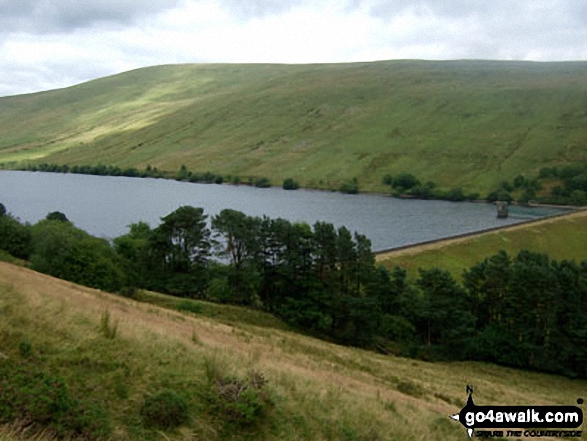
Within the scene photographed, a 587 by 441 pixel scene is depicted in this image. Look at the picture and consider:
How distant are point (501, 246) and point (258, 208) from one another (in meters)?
75.3

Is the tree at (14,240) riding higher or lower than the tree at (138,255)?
higher

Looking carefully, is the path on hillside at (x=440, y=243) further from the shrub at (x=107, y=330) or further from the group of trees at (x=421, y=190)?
the shrub at (x=107, y=330)

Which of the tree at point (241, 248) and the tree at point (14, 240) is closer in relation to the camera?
the tree at point (14, 240)

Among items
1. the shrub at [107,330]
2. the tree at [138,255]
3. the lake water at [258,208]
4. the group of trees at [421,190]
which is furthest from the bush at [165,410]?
the group of trees at [421,190]

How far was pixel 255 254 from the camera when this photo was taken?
6228cm

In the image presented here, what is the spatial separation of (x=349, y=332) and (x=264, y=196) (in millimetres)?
129880

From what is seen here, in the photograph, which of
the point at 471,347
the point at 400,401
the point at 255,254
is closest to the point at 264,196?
the point at 255,254

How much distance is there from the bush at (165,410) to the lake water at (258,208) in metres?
103

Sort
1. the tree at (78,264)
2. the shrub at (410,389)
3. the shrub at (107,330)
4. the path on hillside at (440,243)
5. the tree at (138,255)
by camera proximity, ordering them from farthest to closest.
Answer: the path on hillside at (440,243), the tree at (138,255), the tree at (78,264), the shrub at (410,389), the shrub at (107,330)

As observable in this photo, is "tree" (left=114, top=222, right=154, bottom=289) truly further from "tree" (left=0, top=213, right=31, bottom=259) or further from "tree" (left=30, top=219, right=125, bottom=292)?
"tree" (left=30, top=219, right=125, bottom=292)

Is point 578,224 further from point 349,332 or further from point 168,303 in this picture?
point 168,303

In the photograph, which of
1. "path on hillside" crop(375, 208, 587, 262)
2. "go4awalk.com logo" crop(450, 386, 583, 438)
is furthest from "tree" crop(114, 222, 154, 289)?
"go4awalk.com logo" crop(450, 386, 583, 438)

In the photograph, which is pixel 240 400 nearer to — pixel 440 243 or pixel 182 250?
pixel 182 250

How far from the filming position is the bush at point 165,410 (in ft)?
33.0
